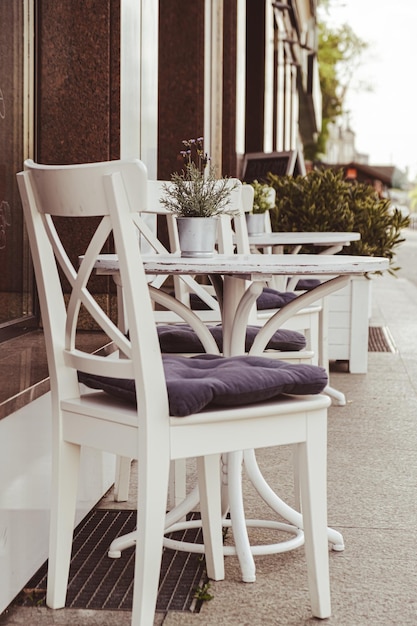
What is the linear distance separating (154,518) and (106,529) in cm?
122

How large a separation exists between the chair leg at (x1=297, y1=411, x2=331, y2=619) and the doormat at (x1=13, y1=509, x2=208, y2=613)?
1.18 feet

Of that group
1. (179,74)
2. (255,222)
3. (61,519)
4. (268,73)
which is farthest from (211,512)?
(268,73)

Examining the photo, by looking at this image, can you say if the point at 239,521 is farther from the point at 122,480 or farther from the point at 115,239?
the point at 115,239

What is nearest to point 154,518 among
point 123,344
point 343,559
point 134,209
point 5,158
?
point 123,344

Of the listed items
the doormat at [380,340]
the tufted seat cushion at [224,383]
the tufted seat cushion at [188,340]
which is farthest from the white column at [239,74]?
the tufted seat cushion at [224,383]

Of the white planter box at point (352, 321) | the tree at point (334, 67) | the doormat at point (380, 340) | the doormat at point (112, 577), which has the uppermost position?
the tree at point (334, 67)

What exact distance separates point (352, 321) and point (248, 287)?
4253mm

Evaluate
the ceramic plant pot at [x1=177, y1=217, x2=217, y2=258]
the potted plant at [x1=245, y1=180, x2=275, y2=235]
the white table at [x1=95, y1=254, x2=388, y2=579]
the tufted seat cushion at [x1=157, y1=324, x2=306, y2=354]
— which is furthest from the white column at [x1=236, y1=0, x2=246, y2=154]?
the ceramic plant pot at [x1=177, y1=217, x2=217, y2=258]

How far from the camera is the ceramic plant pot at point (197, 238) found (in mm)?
3615

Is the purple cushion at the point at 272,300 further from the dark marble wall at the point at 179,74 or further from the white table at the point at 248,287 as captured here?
the dark marble wall at the point at 179,74

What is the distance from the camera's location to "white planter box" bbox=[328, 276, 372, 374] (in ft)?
25.3

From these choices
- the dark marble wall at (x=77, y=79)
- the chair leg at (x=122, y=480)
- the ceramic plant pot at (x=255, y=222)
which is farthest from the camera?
the ceramic plant pot at (x=255, y=222)

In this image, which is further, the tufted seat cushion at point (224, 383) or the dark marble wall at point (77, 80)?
the dark marble wall at point (77, 80)

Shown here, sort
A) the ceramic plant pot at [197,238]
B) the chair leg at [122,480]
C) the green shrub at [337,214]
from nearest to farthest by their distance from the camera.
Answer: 1. the ceramic plant pot at [197,238]
2. the chair leg at [122,480]
3. the green shrub at [337,214]
